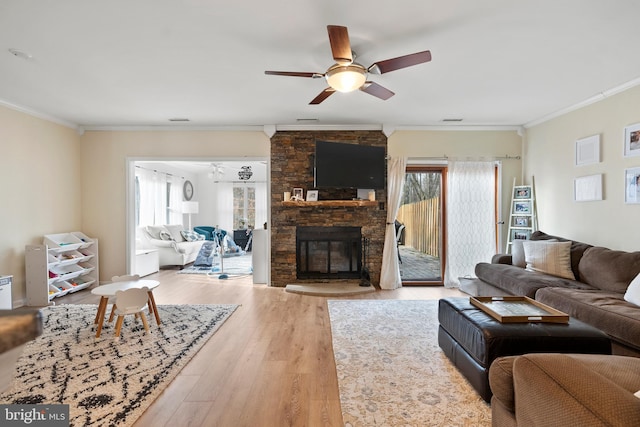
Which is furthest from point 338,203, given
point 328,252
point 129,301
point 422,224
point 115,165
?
point 115,165

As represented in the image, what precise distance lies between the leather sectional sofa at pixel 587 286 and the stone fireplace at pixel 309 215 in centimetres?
169

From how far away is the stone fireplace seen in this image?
501cm

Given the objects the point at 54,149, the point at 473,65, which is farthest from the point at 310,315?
the point at 54,149

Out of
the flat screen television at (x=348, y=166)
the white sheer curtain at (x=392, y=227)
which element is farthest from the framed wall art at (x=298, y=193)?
the white sheer curtain at (x=392, y=227)

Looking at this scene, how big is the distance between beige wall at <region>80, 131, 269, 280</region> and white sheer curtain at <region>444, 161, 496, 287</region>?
3.18m

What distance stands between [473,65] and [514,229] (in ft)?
10.2

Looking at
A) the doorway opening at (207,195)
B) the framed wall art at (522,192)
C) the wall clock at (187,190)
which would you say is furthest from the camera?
the wall clock at (187,190)

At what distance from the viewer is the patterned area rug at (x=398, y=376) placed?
1863mm

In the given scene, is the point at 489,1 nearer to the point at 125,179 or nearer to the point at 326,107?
the point at 326,107

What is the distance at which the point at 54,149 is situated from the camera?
4590mm

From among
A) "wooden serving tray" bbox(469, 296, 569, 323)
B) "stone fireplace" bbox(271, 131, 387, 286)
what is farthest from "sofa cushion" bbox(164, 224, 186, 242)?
"wooden serving tray" bbox(469, 296, 569, 323)

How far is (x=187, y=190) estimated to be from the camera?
9.42m

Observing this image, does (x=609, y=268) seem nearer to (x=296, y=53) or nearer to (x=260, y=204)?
(x=296, y=53)

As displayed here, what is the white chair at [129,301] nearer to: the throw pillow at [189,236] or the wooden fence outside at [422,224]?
the wooden fence outside at [422,224]
